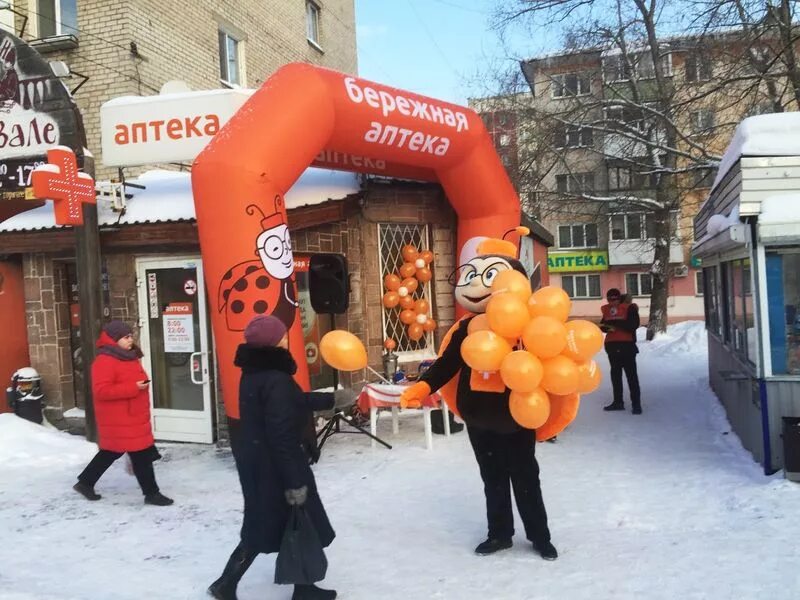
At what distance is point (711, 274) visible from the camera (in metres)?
9.48

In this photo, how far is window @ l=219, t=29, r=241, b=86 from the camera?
1334cm

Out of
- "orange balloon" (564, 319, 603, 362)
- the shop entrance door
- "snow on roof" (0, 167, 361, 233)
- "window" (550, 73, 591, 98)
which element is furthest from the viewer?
"window" (550, 73, 591, 98)

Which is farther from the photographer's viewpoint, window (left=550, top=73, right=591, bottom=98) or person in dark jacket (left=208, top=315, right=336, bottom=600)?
window (left=550, top=73, right=591, bottom=98)

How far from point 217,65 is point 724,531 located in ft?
38.4

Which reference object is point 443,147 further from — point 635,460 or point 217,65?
point 217,65

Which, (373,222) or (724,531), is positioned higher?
(373,222)

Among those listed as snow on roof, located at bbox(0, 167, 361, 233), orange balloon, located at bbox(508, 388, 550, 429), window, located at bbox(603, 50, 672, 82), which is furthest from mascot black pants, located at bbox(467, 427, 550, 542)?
window, located at bbox(603, 50, 672, 82)

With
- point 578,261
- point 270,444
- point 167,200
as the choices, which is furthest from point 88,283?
point 578,261

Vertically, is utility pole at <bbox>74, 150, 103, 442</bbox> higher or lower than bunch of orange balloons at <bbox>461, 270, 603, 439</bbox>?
higher

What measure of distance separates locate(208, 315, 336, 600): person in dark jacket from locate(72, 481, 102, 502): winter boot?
271 centimetres

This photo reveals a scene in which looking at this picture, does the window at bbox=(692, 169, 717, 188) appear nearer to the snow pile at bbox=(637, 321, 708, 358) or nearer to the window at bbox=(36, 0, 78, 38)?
the snow pile at bbox=(637, 321, 708, 358)

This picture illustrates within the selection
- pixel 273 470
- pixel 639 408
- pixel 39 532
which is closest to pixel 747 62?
pixel 639 408

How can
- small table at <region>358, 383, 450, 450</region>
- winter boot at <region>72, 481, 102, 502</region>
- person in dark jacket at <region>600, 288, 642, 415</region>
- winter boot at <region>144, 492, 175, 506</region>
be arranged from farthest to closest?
person in dark jacket at <region>600, 288, 642, 415</region>
small table at <region>358, 383, 450, 450</region>
winter boot at <region>72, 481, 102, 502</region>
winter boot at <region>144, 492, 175, 506</region>

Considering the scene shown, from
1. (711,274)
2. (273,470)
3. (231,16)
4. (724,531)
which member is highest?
(231,16)
